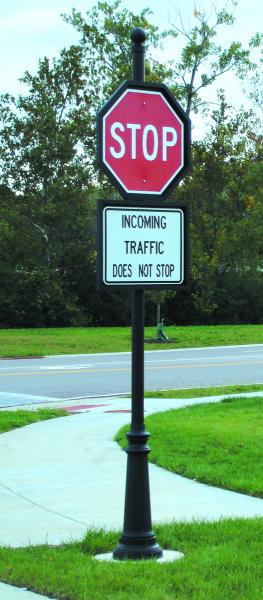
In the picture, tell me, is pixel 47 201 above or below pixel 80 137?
below

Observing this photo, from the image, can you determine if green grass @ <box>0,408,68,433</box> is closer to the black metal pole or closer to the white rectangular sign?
the black metal pole

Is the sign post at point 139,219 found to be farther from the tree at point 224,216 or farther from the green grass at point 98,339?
the tree at point 224,216

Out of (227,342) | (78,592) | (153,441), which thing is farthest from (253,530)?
(227,342)

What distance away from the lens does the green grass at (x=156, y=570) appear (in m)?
4.89

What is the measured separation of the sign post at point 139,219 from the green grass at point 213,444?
2458 millimetres

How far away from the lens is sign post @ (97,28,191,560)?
548 cm

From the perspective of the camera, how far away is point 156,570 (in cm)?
527

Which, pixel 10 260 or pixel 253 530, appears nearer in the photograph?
pixel 253 530

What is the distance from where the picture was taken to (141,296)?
566 centimetres

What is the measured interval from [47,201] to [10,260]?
358 centimetres

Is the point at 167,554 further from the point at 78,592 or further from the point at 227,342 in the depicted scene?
the point at 227,342

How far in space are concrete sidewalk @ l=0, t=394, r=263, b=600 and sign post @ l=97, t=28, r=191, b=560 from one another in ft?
3.25

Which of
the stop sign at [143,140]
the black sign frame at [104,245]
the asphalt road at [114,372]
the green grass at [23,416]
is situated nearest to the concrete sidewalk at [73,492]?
the green grass at [23,416]

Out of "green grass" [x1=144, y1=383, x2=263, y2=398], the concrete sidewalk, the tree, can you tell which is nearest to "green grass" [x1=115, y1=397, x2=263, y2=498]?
the concrete sidewalk
